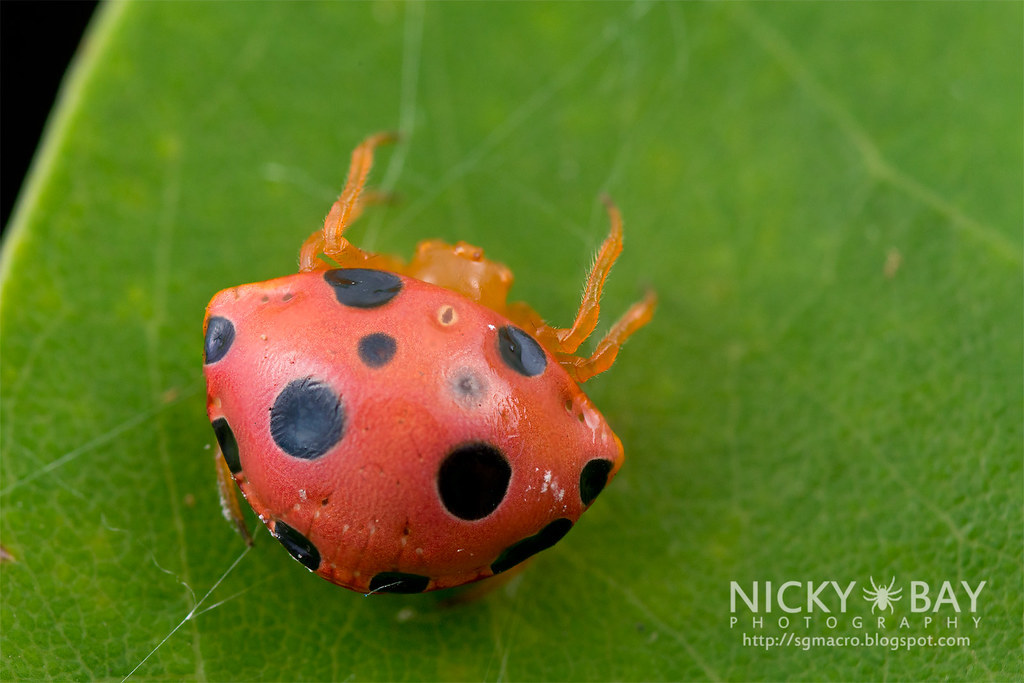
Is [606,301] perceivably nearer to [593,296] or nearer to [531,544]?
[593,296]

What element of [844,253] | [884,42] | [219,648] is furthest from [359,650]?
[884,42]

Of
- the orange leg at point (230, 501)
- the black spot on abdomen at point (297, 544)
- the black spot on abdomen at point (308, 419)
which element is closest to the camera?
the black spot on abdomen at point (308, 419)

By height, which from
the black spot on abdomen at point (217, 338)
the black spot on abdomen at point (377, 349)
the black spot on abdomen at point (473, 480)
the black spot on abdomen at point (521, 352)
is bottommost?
the black spot on abdomen at point (473, 480)

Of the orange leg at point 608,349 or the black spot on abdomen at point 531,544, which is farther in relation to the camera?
the orange leg at point 608,349

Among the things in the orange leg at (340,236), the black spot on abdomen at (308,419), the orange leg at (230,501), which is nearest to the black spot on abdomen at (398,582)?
the black spot on abdomen at (308,419)

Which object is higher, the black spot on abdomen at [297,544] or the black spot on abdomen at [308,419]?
the black spot on abdomen at [308,419]

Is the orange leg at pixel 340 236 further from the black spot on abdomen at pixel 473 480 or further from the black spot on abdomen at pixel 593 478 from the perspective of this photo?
the black spot on abdomen at pixel 593 478

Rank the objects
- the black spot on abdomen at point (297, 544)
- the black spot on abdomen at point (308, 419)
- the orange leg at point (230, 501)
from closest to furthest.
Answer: the black spot on abdomen at point (308, 419), the black spot on abdomen at point (297, 544), the orange leg at point (230, 501)

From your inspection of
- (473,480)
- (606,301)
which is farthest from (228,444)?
(606,301)
